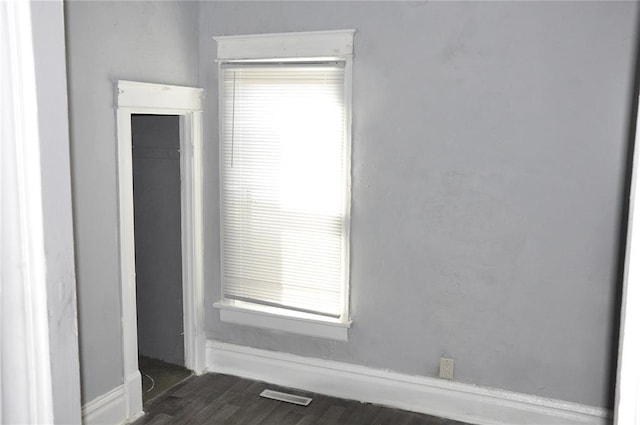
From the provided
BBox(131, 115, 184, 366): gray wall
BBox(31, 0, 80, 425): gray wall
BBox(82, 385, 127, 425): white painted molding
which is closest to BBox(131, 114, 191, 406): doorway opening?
BBox(131, 115, 184, 366): gray wall

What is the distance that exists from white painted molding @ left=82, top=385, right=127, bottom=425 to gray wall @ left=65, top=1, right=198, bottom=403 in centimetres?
5

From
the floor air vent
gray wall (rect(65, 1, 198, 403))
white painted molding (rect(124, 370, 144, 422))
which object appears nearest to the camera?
gray wall (rect(65, 1, 198, 403))

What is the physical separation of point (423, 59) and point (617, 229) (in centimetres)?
148

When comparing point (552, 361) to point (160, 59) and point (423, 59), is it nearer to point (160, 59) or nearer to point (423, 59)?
point (423, 59)

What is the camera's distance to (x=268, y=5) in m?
4.08

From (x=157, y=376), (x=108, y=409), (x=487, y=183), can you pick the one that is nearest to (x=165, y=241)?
(x=157, y=376)

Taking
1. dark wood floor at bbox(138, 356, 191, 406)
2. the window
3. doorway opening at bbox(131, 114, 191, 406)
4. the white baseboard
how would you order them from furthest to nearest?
1. doorway opening at bbox(131, 114, 191, 406)
2. dark wood floor at bbox(138, 356, 191, 406)
3. the window
4. the white baseboard

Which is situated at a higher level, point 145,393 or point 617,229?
point 617,229

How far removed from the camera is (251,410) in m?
3.99

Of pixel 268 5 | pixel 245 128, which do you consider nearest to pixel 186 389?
pixel 245 128

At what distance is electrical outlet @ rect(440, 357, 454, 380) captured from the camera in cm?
389

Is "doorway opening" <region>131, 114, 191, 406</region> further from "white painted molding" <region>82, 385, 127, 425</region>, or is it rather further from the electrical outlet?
the electrical outlet

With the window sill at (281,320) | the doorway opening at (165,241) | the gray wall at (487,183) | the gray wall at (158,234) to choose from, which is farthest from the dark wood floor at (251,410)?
the gray wall at (158,234)

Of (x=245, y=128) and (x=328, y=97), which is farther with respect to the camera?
(x=245, y=128)
